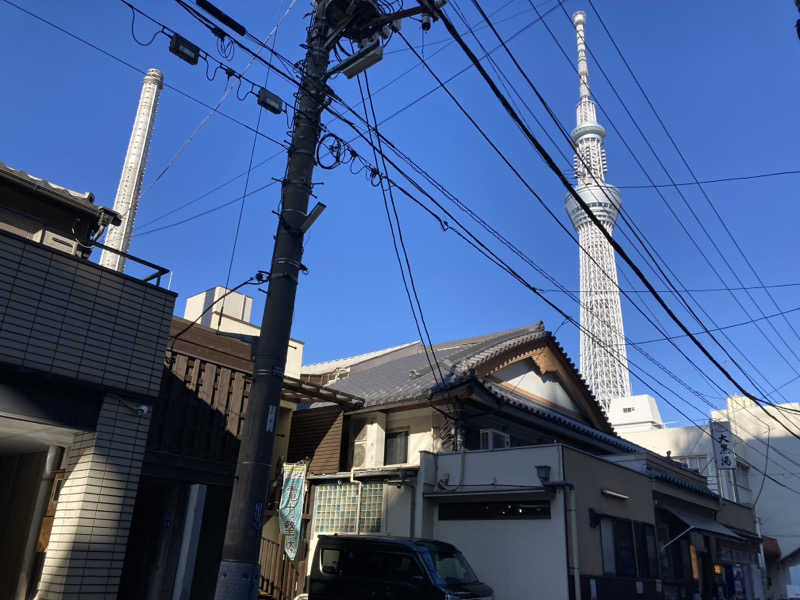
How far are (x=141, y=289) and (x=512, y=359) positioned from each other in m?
13.0

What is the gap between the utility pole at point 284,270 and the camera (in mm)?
6023

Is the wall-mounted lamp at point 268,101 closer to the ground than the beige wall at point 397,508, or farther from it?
farther from it

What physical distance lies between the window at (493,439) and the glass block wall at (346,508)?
338 centimetres

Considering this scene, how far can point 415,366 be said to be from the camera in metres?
21.7

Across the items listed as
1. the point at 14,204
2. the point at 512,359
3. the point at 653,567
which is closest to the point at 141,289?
the point at 14,204

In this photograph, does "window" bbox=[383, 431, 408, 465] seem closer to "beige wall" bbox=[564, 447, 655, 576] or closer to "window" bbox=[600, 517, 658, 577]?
"beige wall" bbox=[564, 447, 655, 576]

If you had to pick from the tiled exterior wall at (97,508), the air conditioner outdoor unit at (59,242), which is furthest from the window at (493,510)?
the air conditioner outdoor unit at (59,242)

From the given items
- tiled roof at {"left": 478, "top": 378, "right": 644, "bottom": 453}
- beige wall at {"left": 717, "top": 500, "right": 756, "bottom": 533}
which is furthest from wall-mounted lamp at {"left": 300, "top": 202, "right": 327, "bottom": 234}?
beige wall at {"left": 717, "top": 500, "right": 756, "bottom": 533}

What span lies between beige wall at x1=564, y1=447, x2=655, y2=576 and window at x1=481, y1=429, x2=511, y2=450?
10.8 feet

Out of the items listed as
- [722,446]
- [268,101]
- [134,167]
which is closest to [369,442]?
[268,101]

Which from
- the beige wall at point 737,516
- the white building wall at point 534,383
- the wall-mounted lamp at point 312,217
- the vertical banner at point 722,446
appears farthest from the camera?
the vertical banner at point 722,446

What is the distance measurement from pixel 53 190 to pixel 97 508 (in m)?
6.33

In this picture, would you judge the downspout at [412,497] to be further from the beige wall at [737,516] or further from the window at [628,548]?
the beige wall at [737,516]

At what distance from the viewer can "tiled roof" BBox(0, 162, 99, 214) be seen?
1140cm
